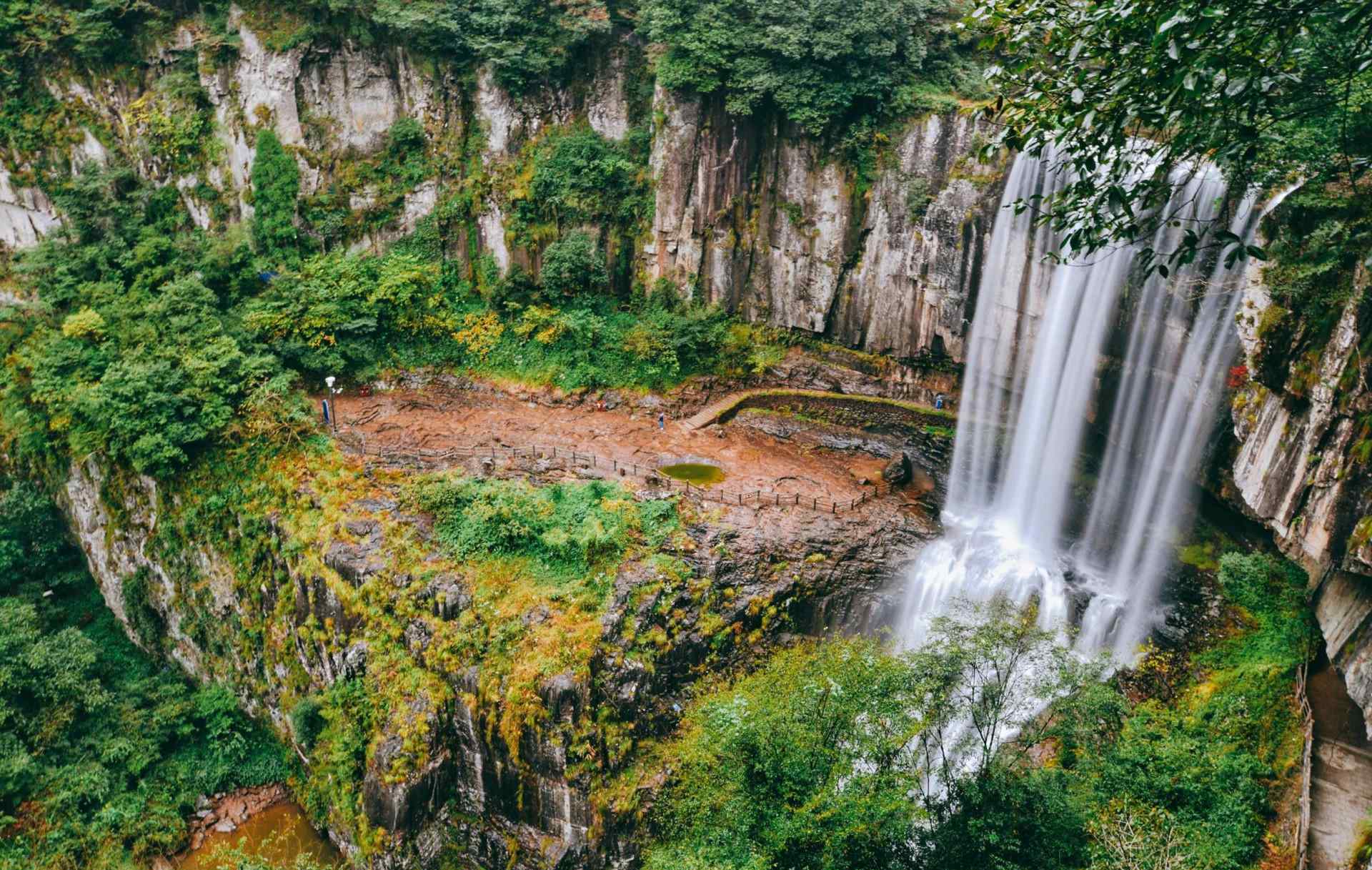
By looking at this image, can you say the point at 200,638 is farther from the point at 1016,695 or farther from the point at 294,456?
the point at 1016,695

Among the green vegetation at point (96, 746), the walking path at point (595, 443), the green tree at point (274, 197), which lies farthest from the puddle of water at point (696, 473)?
the green tree at point (274, 197)

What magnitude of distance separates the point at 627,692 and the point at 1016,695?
755cm

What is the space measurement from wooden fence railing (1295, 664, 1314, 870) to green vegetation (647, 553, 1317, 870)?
0.93 feet

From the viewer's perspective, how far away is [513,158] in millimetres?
27188

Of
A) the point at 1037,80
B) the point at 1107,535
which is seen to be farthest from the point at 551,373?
the point at 1037,80

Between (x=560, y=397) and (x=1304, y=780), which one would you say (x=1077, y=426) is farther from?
(x=560, y=397)

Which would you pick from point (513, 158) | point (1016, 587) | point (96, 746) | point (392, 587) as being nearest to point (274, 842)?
point (96, 746)

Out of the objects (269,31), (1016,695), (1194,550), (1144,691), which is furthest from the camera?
(269,31)

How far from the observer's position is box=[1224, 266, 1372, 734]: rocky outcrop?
39.8 feet

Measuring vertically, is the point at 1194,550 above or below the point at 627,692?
above

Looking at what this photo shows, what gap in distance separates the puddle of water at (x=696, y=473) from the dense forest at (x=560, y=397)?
1.59 meters

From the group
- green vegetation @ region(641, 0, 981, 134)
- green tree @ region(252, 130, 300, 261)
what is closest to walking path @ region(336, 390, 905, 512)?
green tree @ region(252, 130, 300, 261)

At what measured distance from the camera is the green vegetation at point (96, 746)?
59.9 ft

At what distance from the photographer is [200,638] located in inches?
853
